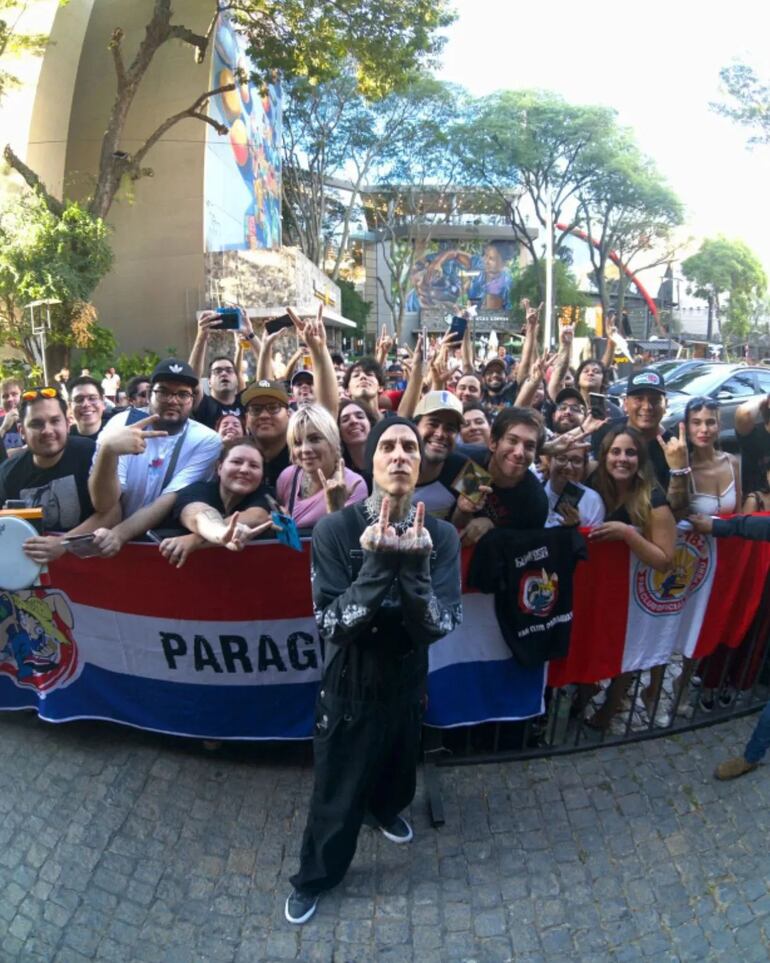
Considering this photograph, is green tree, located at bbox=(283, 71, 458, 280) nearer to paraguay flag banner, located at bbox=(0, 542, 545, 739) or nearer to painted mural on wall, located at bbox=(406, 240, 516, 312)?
painted mural on wall, located at bbox=(406, 240, 516, 312)

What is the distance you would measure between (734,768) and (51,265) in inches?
651

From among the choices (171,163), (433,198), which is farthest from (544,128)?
(171,163)

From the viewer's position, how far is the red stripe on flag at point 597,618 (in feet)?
12.4

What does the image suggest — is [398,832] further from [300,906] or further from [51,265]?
[51,265]

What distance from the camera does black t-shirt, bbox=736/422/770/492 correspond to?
4.91 meters

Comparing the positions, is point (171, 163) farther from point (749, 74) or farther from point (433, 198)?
point (433, 198)

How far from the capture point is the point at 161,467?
386 cm

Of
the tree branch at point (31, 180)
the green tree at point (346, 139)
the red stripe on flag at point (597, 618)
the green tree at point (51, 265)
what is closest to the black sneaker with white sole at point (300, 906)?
the red stripe on flag at point (597, 618)

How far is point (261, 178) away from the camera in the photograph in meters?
29.3

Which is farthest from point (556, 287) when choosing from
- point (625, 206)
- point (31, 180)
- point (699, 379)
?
point (31, 180)

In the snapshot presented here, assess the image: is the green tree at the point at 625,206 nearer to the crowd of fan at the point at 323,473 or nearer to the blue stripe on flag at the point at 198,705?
the crowd of fan at the point at 323,473

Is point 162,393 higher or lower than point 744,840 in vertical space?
higher

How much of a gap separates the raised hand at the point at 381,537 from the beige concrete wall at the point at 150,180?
21893mm

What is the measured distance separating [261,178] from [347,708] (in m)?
30.1
